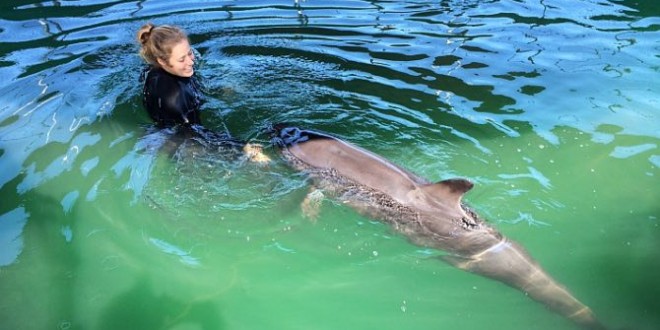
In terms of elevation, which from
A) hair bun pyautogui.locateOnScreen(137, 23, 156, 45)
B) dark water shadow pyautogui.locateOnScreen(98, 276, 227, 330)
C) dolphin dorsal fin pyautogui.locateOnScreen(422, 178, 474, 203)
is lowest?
dark water shadow pyautogui.locateOnScreen(98, 276, 227, 330)

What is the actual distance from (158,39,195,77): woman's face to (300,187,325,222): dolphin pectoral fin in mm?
1596

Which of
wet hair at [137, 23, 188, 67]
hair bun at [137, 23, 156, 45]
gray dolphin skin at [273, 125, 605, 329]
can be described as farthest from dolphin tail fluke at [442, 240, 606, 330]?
hair bun at [137, 23, 156, 45]

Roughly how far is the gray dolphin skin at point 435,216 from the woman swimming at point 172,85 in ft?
2.72

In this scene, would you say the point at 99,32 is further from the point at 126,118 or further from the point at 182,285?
the point at 182,285

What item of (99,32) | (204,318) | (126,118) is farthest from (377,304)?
(99,32)

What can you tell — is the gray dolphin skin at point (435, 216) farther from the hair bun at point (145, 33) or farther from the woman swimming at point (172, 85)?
the hair bun at point (145, 33)

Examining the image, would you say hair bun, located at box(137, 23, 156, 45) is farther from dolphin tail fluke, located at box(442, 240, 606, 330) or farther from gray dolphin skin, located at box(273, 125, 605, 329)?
dolphin tail fluke, located at box(442, 240, 606, 330)

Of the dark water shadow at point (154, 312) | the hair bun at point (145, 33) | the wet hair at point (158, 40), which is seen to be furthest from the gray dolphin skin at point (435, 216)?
the hair bun at point (145, 33)

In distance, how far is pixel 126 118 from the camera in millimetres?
5566

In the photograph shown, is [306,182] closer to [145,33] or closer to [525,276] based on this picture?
[525,276]

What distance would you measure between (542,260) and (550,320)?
56cm

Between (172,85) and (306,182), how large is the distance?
146 cm

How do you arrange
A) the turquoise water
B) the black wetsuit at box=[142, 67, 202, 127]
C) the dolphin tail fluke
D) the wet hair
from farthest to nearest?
the black wetsuit at box=[142, 67, 202, 127] → the wet hair → the turquoise water → the dolphin tail fluke

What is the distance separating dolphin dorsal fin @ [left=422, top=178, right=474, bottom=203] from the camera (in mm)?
3600
